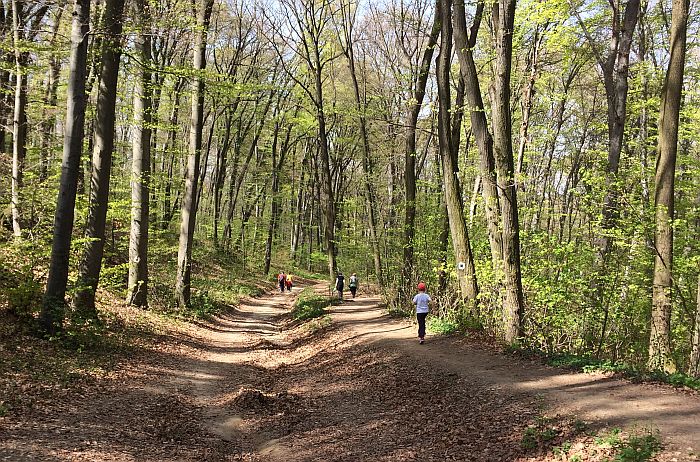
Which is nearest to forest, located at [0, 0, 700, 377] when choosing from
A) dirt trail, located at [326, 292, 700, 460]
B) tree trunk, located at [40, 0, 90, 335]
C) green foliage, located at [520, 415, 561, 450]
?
tree trunk, located at [40, 0, 90, 335]

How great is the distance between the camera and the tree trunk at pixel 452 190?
13.4 meters

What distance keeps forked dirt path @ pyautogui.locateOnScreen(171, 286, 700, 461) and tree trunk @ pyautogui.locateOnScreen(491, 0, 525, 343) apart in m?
1.13

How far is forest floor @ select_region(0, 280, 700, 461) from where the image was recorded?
18.9ft

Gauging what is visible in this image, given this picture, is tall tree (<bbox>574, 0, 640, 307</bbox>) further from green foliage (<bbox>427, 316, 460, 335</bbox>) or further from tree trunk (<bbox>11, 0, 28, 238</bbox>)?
tree trunk (<bbox>11, 0, 28, 238</bbox>)

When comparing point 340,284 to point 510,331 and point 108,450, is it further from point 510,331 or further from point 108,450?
point 108,450

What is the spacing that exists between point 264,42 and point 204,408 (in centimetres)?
2579

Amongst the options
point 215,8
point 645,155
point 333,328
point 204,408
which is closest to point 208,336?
point 333,328

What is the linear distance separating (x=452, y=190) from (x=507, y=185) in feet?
9.45

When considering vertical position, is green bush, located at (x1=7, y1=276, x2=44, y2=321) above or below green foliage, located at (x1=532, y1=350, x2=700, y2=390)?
above

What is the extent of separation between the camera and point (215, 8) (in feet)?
70.0

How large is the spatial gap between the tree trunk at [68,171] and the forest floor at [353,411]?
1.37m

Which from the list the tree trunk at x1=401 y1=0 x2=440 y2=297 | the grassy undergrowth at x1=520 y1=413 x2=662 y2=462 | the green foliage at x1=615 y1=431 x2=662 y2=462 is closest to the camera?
the green foliage at x1=615 y1=431 x2=662 y2=462

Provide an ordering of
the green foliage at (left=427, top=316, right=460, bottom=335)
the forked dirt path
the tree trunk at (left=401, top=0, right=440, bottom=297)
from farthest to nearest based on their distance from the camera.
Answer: the tree trunk at (left=401, top=0, right=440, bottom=297)
the green foliage at (left=427, top=316, right=460, bottom=335)
the forked dirt path

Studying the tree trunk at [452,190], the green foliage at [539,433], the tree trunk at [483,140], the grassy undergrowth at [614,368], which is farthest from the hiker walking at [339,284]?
the green foliage at [539,433]
